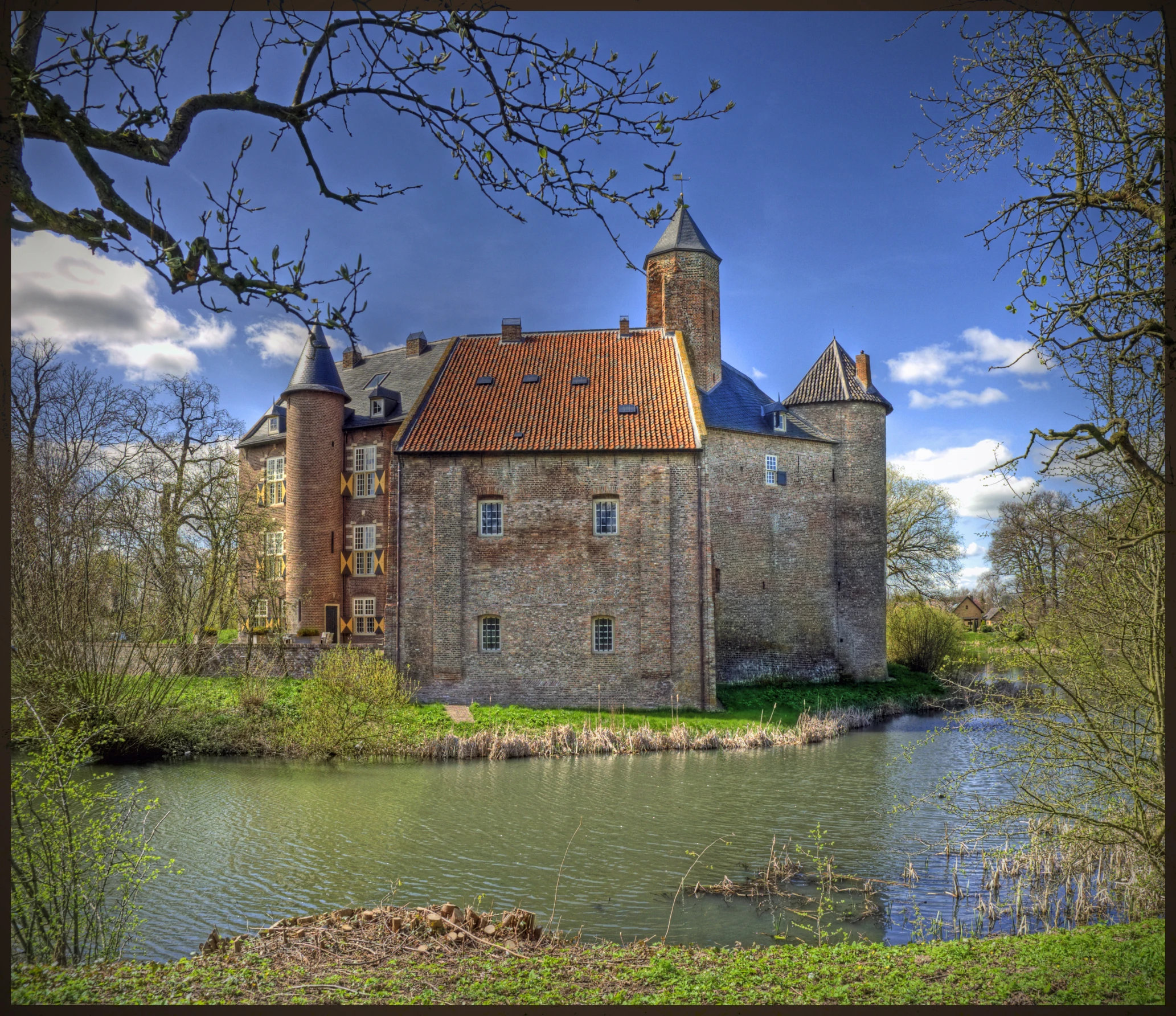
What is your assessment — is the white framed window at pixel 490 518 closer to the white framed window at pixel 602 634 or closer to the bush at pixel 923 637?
the white framed window at pixel 602 634

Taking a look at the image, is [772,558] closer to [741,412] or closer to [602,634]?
[741,412]

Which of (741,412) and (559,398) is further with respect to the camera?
(741,412)

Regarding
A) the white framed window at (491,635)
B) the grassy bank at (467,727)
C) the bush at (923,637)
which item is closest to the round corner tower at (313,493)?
the grassy bank at (467,727)

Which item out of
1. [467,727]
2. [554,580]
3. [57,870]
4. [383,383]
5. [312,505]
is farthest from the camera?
[383,383]

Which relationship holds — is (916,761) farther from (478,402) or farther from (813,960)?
(478,402)

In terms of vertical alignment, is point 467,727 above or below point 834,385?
below

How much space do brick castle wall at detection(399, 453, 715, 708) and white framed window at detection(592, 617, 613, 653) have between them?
16cm

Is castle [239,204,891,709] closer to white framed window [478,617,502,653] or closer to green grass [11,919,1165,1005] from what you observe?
white framed window [478,617,502,653]

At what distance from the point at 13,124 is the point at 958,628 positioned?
3032 cm

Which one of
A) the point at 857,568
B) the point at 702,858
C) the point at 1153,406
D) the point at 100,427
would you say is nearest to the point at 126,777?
the point at 100,427

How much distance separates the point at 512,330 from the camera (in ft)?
86.0

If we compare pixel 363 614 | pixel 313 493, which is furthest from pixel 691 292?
pixel 363 614

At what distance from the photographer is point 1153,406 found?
692cm

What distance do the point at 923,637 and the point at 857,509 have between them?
5389 mm
